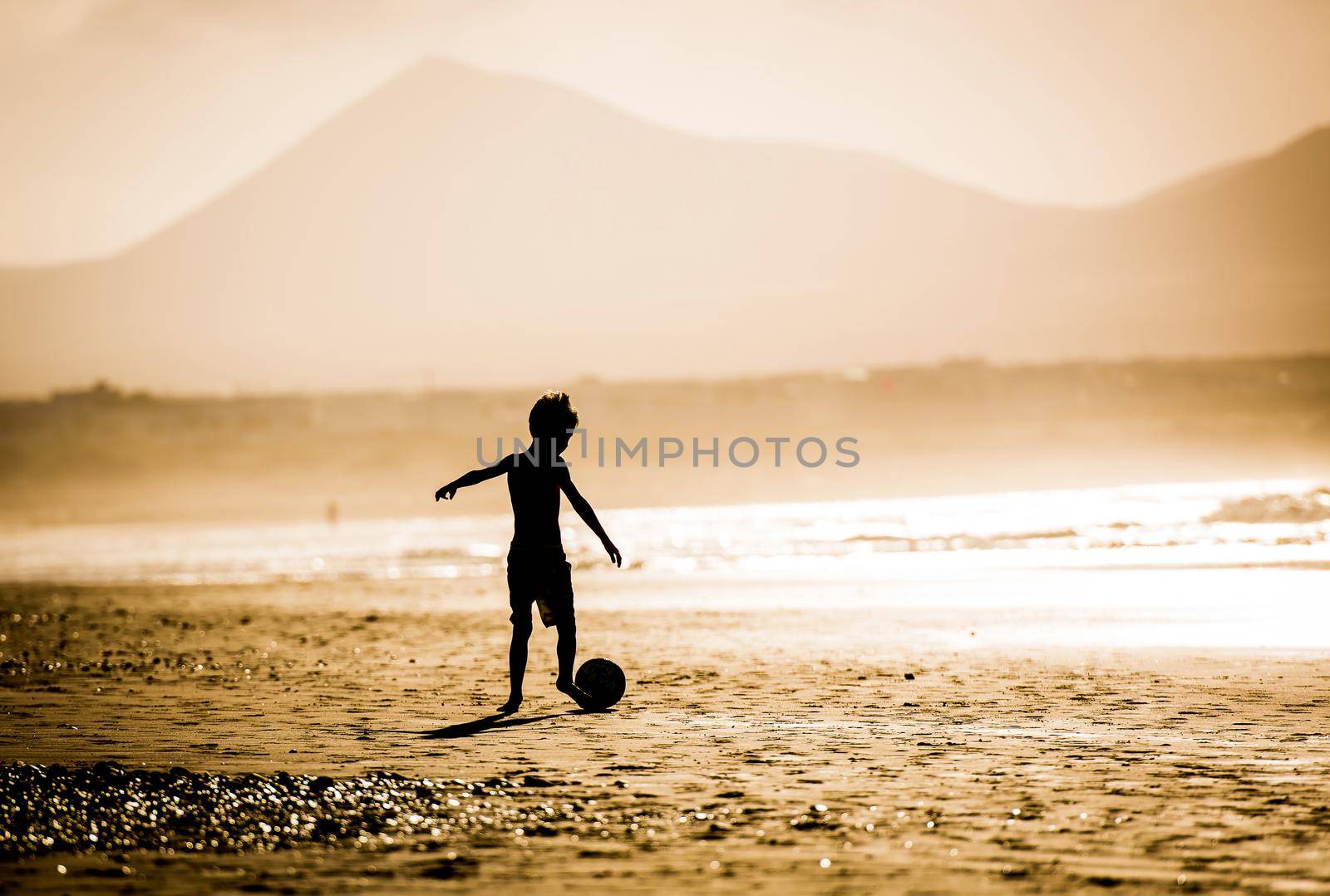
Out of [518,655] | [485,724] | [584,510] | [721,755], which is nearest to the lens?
[721,755]

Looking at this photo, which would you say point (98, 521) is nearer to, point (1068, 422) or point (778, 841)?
point (778, 841)

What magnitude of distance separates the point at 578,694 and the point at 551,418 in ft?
6.48

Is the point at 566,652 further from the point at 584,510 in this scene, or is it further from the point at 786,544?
the point at 786,544

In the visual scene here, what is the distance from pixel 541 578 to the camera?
922cm

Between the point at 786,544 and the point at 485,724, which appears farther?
the point at 786,544

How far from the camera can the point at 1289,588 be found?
1717 centimetres

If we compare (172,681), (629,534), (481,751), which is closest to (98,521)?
(629,534)

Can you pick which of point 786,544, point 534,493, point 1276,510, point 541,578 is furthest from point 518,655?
point 1276,510

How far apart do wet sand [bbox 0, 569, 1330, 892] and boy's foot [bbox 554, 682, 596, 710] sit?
0.35ft

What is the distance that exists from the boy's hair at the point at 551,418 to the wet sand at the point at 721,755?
6.47 feet

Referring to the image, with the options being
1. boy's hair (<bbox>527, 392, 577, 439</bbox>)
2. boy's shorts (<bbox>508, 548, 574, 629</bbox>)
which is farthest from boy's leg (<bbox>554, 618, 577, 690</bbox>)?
boy's hair (<bbox>527, 392, 577, 439</bbox>)

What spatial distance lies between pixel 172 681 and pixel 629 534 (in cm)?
3097

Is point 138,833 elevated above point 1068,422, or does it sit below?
below

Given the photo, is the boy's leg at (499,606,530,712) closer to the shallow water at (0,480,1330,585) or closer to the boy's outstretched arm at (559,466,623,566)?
the boy's outstretched arm at (559,466,623,566)
